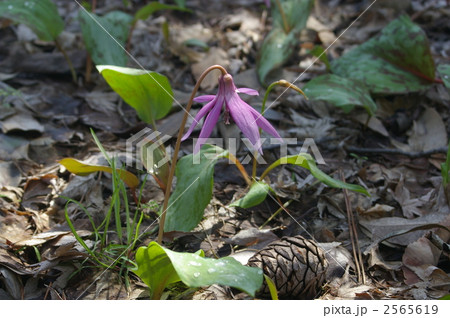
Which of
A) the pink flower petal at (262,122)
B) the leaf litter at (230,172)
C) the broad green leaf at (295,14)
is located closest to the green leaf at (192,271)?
the leaf litter at (230,172)

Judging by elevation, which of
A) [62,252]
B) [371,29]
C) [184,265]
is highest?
[371,29]

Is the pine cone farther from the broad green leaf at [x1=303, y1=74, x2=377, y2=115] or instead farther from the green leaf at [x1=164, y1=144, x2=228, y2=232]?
the broad green leaf at [x1=303, y1=74, x2=377, y2=115]

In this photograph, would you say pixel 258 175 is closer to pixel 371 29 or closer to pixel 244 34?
pixel 244 34

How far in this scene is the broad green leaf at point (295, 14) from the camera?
2.81m

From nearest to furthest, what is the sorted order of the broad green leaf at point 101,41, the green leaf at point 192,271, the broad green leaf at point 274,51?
the green leaf at point 192,271
the broad green leaf at point 101,41
the broad green leaf at point 274,51

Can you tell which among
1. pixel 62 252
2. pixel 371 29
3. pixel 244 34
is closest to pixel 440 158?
pixel 371 29

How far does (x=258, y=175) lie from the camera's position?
6.82 feet

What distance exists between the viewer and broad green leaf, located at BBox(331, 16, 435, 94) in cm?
245

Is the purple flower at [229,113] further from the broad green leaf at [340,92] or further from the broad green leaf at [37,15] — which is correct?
the broad green leaf at [37,15]

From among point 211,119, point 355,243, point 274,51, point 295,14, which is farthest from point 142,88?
point 295,14

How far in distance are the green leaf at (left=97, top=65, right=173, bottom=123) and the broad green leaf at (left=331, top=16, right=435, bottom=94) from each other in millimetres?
1120

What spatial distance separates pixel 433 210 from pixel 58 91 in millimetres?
2047

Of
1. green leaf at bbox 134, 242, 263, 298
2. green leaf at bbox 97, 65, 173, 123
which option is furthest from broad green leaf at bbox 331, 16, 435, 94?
green leaf at bbox 134, 242, 263, 298

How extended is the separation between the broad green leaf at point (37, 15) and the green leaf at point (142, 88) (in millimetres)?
1034
